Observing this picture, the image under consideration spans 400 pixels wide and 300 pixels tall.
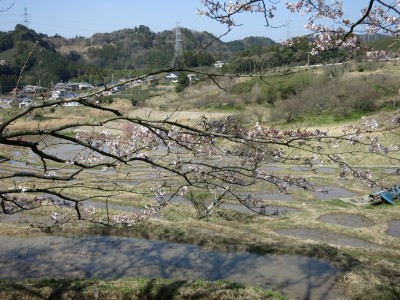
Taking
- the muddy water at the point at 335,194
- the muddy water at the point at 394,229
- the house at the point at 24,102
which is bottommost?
the muddy water at the point at 335,194

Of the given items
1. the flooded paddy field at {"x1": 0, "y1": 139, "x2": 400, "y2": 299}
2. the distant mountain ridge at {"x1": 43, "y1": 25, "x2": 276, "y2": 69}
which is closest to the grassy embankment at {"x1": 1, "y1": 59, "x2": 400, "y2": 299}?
the flooded paddy field at {"x1": 0, "y1": 139, "x2": 400, "y2": 299}

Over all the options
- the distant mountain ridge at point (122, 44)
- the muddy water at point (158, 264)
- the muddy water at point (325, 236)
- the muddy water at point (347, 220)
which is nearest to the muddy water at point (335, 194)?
the muddy water at point (347, 220)

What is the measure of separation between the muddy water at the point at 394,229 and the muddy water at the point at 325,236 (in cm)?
183

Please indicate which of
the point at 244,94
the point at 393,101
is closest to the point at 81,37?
the point at 244,94

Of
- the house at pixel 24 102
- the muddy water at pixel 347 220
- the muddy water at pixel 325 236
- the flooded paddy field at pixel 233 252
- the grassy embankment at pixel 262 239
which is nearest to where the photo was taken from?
the house at pixel 24 102

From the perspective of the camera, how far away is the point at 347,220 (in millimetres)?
17219

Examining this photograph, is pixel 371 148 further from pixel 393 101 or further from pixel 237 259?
pixel 393 101

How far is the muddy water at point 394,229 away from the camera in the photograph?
15453 millimetres

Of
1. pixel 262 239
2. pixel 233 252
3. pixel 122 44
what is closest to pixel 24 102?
pixel 233 252

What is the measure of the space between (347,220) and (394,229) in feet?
6.08

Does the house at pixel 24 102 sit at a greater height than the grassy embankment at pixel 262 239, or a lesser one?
greater

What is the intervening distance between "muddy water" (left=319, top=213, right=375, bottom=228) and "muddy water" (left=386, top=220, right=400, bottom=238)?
2.47 ft

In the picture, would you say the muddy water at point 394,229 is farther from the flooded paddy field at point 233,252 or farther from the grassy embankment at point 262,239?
the grassy embankment at point 262,239

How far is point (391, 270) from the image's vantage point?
35.3ft
